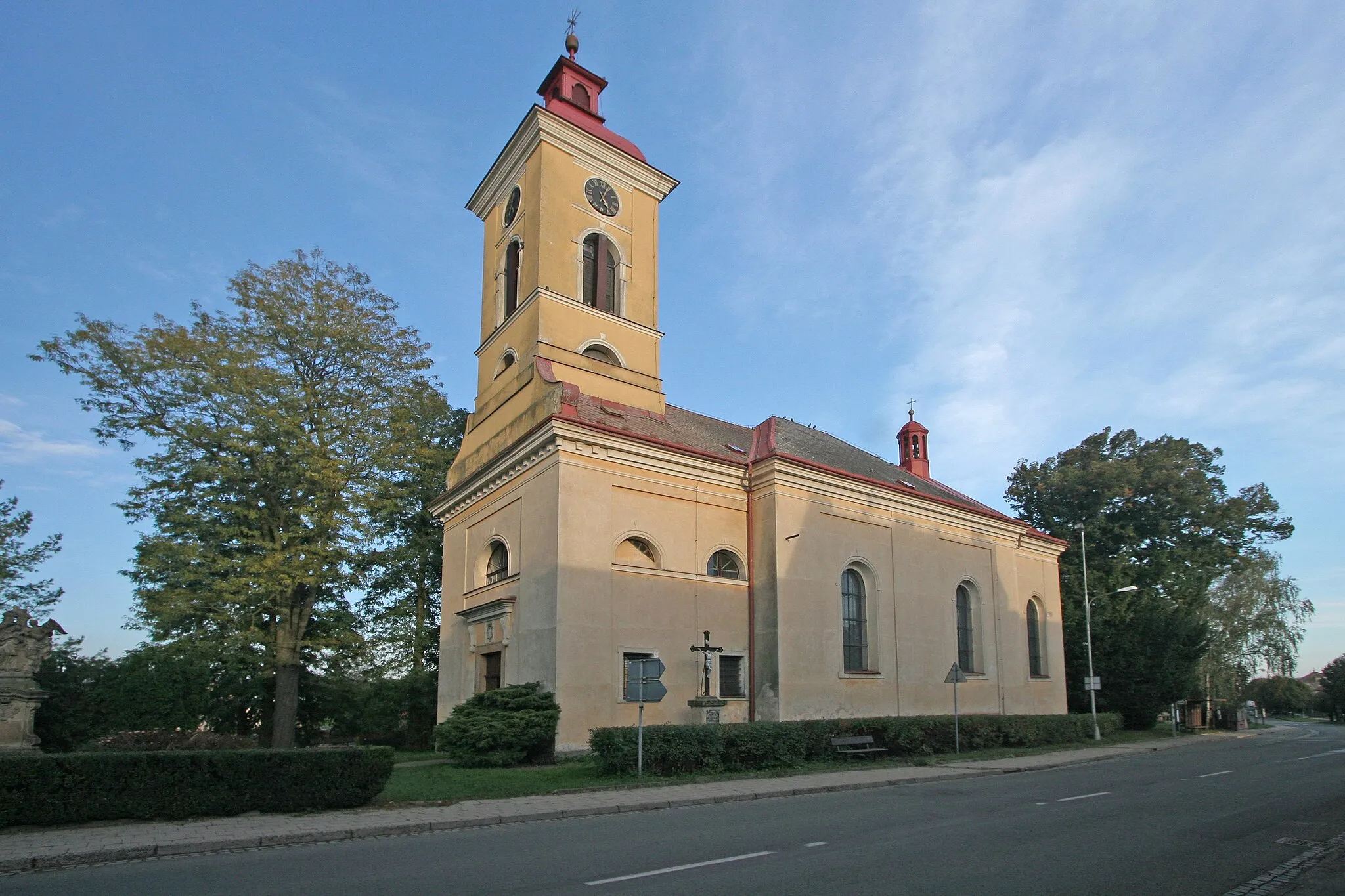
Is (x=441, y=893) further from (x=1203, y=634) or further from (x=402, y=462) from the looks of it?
(x=1203, y=634)

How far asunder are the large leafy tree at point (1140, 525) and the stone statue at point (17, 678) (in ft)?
123

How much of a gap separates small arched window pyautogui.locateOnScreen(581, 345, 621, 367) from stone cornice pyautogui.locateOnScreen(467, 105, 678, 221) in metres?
6.01

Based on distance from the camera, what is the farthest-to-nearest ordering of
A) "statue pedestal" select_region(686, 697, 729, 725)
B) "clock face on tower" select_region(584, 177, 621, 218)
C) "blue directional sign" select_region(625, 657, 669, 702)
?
"clock face on tower" select_region(584, 177, 621, 218), "statue pedestal" select_region(686, 697, 729, 725), "blue directional sign" select_region(625, 657, 669, 702)

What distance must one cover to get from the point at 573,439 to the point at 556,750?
7034mm

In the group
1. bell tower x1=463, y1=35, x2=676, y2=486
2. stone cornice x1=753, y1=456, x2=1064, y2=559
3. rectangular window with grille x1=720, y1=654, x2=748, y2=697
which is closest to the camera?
rectangular window with grille x1=720, y1=654, x2=748, y2=697

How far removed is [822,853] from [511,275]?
69.1 ft

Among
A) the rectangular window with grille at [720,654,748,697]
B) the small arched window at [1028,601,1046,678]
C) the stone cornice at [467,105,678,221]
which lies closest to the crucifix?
the rectangular window with grille at [720,654,748,697]

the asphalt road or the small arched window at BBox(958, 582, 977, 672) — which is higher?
the small arched window at BBox(958, 582, 977, 672)

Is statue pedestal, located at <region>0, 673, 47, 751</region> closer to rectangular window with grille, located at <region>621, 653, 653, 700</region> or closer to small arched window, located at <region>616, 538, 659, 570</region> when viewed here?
rectangular window with grille, located at <region>621, 653, 653, 700</region>

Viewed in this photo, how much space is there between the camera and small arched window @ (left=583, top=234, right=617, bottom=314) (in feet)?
82.8

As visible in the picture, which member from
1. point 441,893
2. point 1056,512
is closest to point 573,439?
point 441,893

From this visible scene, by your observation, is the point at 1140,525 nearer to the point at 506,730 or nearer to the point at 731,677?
the point at 731,677

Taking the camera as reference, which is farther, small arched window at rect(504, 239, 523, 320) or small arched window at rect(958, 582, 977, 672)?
small arched window at rect(958, 582, 977, 672)

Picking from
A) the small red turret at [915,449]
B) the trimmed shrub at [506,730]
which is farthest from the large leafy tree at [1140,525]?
the trimmed shrub at [506,730]
